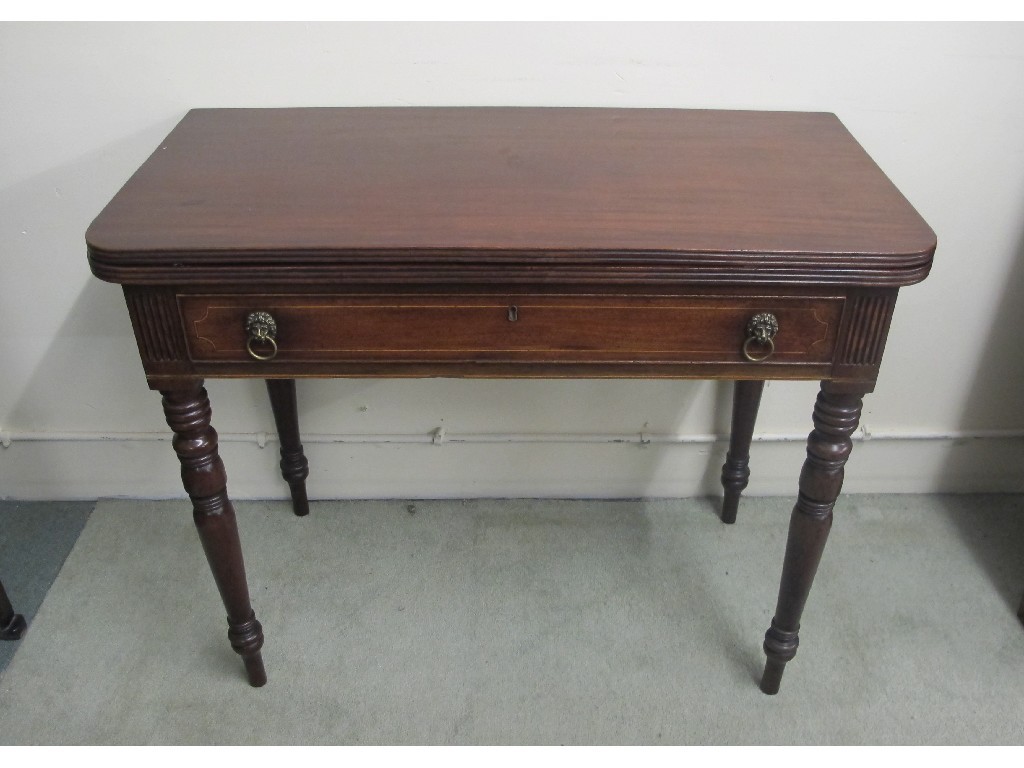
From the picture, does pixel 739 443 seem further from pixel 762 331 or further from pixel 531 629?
pixel 762 331

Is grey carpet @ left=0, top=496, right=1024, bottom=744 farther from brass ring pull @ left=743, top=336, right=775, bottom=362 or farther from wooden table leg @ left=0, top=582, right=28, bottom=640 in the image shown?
brass ring pull @ left=743, top=336, right=775, bottom=362

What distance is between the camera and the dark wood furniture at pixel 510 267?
1183mm

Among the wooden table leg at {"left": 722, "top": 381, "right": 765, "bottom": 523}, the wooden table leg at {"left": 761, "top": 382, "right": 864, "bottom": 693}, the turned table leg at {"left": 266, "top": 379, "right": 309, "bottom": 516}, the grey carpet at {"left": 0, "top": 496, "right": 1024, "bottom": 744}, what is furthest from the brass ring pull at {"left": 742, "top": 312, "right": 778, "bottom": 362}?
the turned table leg at {"left": 266, "top": 379, "right": 309, "bottom": 516}

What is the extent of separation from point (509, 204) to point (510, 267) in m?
0.14

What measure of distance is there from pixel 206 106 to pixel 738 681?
4.80ft

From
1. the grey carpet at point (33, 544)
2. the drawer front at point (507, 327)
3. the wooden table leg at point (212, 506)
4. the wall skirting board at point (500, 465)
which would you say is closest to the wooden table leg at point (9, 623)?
the grey carpet at point (33, 544)

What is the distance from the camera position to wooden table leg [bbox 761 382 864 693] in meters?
1.34

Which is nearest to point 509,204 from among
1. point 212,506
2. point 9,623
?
point 212,506

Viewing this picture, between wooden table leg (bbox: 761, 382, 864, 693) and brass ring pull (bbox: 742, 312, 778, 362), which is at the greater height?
brass ring pull (bbox: 742, 312, 778, 362)

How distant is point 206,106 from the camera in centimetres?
165

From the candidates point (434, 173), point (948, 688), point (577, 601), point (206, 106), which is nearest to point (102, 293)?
point (206, 106)

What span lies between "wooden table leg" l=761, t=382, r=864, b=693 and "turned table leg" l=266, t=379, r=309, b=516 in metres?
1.04

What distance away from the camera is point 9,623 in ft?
5.83
